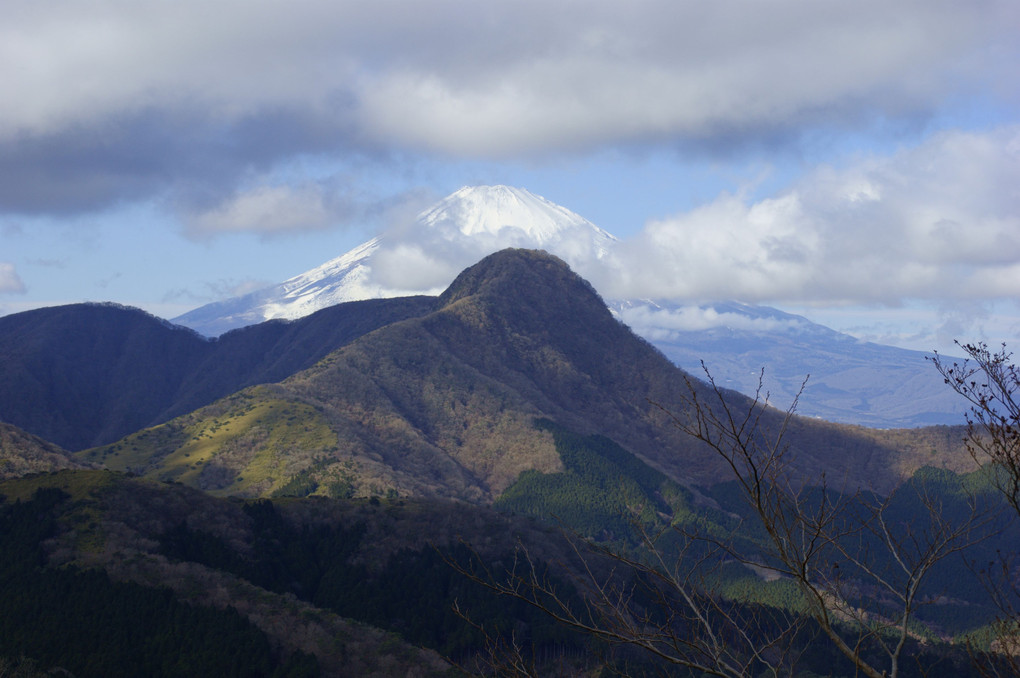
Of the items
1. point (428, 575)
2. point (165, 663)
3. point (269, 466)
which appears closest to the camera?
point (165, 663)

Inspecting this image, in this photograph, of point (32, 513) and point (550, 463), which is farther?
point (550, 463)

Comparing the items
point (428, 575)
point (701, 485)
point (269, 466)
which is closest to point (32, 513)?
point (428, 575)

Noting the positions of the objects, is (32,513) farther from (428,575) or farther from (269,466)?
(269,466)

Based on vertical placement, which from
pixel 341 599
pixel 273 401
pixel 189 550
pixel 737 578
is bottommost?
pixel 737 578

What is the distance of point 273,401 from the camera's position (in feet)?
575

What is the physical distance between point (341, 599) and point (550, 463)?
94603mm

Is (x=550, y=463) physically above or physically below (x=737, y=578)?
above

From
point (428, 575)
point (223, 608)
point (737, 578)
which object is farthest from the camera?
point (737, 578)

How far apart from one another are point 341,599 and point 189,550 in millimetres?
16457

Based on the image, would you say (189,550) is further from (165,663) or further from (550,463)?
(550,463)

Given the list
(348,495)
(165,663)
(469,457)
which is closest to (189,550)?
(165,663)

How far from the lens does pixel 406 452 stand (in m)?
174

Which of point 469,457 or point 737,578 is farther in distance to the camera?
point 469,457

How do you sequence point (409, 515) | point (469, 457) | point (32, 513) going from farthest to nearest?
point (469, 457)
point (409, 515)
point (32, 513)
